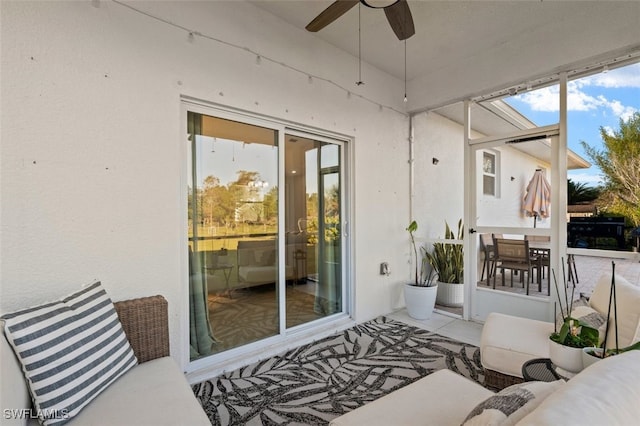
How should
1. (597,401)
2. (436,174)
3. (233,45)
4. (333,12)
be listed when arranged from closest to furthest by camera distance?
(597,401), (333,12), (233,45), (436,174)

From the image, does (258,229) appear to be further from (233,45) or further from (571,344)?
(571,344)

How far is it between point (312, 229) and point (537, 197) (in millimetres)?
2410

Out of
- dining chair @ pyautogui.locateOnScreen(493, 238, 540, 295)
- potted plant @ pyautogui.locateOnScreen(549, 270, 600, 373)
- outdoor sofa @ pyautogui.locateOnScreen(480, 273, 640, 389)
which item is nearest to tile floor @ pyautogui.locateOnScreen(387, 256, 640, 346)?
dining chair @ pyautogui.locateOnScreen(493, 238, 540, 295)

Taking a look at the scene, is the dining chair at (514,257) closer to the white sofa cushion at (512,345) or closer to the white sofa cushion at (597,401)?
the white sofa cushion at (512,345)

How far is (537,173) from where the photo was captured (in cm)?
313

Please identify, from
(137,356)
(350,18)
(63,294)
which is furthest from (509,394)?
(350,18)

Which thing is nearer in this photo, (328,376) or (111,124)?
(111,124)

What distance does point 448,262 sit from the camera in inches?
161

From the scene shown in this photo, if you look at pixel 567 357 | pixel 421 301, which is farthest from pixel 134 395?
pixel 421 301

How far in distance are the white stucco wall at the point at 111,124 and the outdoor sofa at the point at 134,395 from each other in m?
0.39

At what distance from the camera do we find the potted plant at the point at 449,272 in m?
4.04

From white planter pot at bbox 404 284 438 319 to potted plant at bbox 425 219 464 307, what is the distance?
65 centimetres

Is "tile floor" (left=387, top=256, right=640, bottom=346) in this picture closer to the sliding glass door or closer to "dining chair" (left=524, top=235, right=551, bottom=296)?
"dining chair" (left=524, top=235, right=551, bottom=296)

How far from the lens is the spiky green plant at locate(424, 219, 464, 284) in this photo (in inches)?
158
